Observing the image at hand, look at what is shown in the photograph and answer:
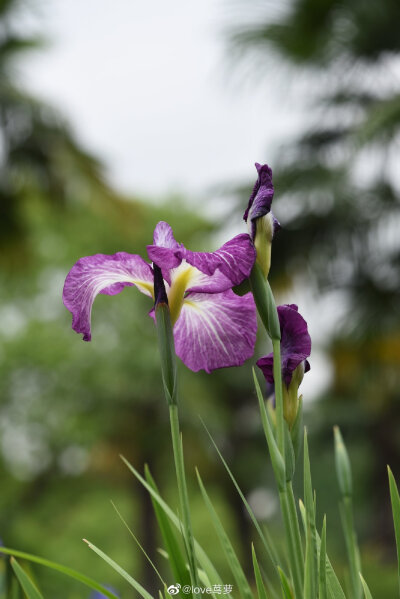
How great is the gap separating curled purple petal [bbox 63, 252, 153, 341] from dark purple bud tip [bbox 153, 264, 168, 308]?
0.04m

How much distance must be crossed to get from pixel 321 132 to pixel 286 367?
8.88 meters

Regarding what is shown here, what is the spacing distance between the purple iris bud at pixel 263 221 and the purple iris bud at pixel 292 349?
100 mm

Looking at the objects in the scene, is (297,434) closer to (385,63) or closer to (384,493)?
(385,63)

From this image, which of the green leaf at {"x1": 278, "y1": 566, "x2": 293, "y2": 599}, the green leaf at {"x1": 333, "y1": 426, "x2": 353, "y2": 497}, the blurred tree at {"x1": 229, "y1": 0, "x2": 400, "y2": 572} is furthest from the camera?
the blurred tree at {"x1": 229, "y1": 0, "x2": 400, "y2": 572}

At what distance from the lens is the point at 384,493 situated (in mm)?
13047

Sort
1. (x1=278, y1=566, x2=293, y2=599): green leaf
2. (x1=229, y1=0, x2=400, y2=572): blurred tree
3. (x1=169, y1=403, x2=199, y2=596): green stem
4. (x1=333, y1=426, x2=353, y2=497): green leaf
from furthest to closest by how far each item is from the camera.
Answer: (x1=229, y1=0, x2=400, y2=572): blurred tree, (x1=333, y1=426, x2=353, y2=497): green leaf, (x1=278, y1=566, x2=293, y2=599): green leaf, (x1=169, y1=403, x2=199, y2=596): green stem

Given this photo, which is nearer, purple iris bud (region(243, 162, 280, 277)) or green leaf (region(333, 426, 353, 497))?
purple iris bud (region(243, 162, 280, 277))

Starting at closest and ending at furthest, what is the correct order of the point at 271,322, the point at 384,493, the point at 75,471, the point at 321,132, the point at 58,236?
the point at 271,322 → the point at 321,132 → the point at 384,493 → the point at 75,471 → the point at 58,236

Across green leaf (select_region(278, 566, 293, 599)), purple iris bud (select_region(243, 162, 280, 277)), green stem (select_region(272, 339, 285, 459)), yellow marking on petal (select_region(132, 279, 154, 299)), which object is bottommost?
green leaf (select_region(278, 566, 293, 599))

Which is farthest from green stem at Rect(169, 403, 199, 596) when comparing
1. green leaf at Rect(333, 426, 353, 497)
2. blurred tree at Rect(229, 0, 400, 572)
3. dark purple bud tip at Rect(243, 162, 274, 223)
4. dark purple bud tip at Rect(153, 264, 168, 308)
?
blurred tree at Rect(229, 0, 400, 572)

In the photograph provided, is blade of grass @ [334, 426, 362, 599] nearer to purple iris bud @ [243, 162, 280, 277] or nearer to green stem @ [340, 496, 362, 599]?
green stem @ [340, 496, 362, 599]

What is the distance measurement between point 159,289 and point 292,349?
0.18m

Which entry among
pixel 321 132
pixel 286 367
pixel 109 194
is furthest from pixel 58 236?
pixel 286 367

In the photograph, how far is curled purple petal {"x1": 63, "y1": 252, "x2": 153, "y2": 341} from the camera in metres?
0.79
